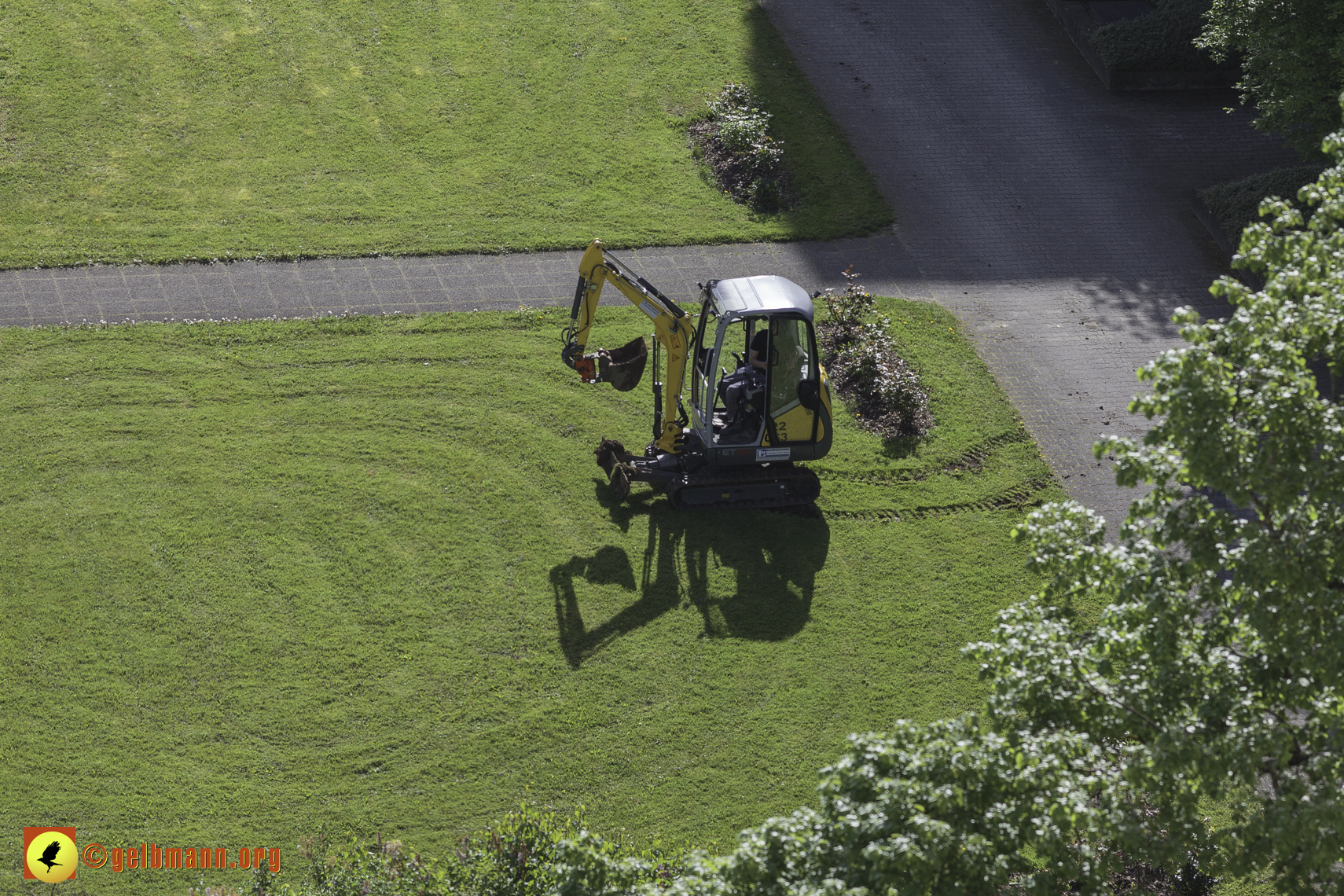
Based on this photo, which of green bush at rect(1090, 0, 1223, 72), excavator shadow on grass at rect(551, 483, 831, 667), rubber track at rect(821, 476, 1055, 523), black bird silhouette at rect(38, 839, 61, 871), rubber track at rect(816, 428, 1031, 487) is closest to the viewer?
black bird silhouette at rect(38, 839, 61, 871)

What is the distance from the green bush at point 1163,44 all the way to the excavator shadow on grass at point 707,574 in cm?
1753

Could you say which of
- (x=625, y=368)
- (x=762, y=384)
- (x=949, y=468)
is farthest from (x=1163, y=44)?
(x=625, y=368)

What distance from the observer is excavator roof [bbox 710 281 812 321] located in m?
16.8

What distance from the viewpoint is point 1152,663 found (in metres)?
9.80

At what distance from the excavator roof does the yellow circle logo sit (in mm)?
10097

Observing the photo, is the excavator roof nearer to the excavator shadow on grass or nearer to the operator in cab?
the operator in cab

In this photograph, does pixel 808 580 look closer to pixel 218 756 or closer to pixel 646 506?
pixel 646 506

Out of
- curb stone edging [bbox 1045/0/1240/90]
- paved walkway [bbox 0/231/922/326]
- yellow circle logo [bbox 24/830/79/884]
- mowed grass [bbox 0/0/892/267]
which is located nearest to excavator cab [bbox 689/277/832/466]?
paved walkway [bbox 0/231/922/326]

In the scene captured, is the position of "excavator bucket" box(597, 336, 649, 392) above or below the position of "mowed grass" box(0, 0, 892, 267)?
above

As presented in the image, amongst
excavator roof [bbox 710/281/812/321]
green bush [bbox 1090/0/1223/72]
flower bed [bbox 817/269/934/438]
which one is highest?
green bush [bbox 1090/0/1223/72]

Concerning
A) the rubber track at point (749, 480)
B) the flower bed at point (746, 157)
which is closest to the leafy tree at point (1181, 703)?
the rubber track at point (749, 480)

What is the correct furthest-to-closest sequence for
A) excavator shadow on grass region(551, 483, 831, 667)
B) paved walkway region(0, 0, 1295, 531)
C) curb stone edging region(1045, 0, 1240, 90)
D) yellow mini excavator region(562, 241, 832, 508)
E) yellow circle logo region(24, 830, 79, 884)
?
curb stone edging region(1045, 0, 1240, 90) → paved walkway region(0, 0, 1295, 531) → yellow mini excavator region(562, 241, 832, 508) → excavator shadow on grass region(551, 483, 831, 667) → yellow circle logo region(24, 830, 79, 884)

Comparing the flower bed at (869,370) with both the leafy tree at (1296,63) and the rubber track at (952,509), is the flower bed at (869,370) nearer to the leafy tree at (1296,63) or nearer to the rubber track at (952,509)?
the rubber track at (952,509)

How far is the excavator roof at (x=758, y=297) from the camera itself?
1677cm
